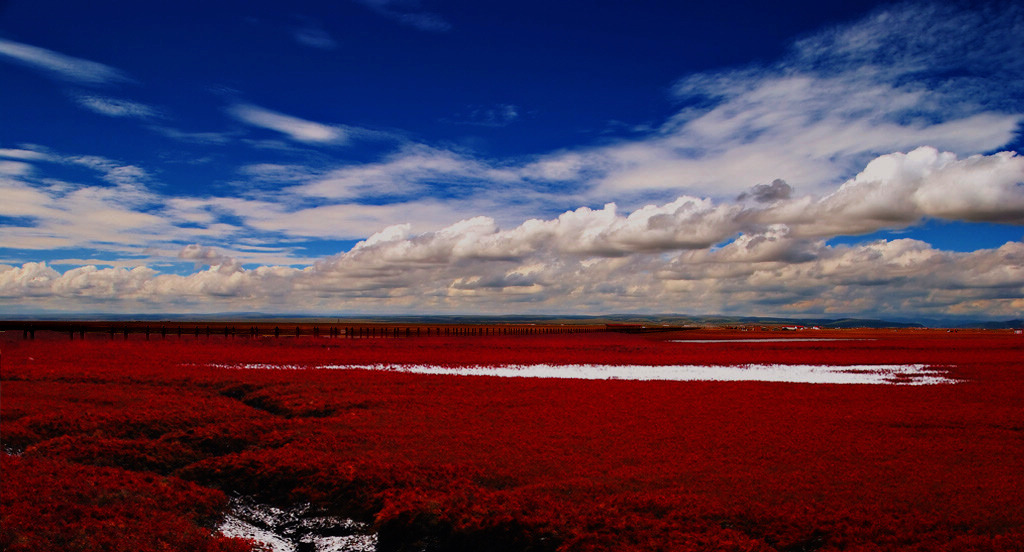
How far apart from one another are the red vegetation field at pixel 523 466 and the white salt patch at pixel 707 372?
293 inches

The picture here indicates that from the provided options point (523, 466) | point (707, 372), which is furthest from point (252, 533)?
point (707, 372)

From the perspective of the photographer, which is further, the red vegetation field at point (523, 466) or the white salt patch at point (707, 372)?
the white salt patch at point (707, 372)

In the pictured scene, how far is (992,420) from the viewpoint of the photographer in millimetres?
19969

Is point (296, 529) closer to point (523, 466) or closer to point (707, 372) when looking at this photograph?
point (523, 466)

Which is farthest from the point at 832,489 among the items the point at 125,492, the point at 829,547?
the point at 125,492

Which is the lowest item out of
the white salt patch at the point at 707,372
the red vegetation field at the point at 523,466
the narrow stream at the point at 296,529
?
the narrow stream at the point at 296,529

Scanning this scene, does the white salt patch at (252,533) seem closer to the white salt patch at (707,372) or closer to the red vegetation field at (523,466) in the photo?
the red vegetation field at (523,466)

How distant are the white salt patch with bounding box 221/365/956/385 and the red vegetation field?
7.44m

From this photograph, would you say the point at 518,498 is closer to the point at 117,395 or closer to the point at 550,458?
the point at 550,458

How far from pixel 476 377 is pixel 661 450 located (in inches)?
695

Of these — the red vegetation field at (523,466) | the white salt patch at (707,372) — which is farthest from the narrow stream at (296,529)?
the white salt patch at (707,372)

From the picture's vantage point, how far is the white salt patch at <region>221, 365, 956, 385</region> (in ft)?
110

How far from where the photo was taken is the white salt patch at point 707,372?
33594 millimetres

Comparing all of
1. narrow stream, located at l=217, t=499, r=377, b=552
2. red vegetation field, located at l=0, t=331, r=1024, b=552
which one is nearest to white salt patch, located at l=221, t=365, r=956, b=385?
red vegetation field, located at l=0, t=331, r=1024, b=552
